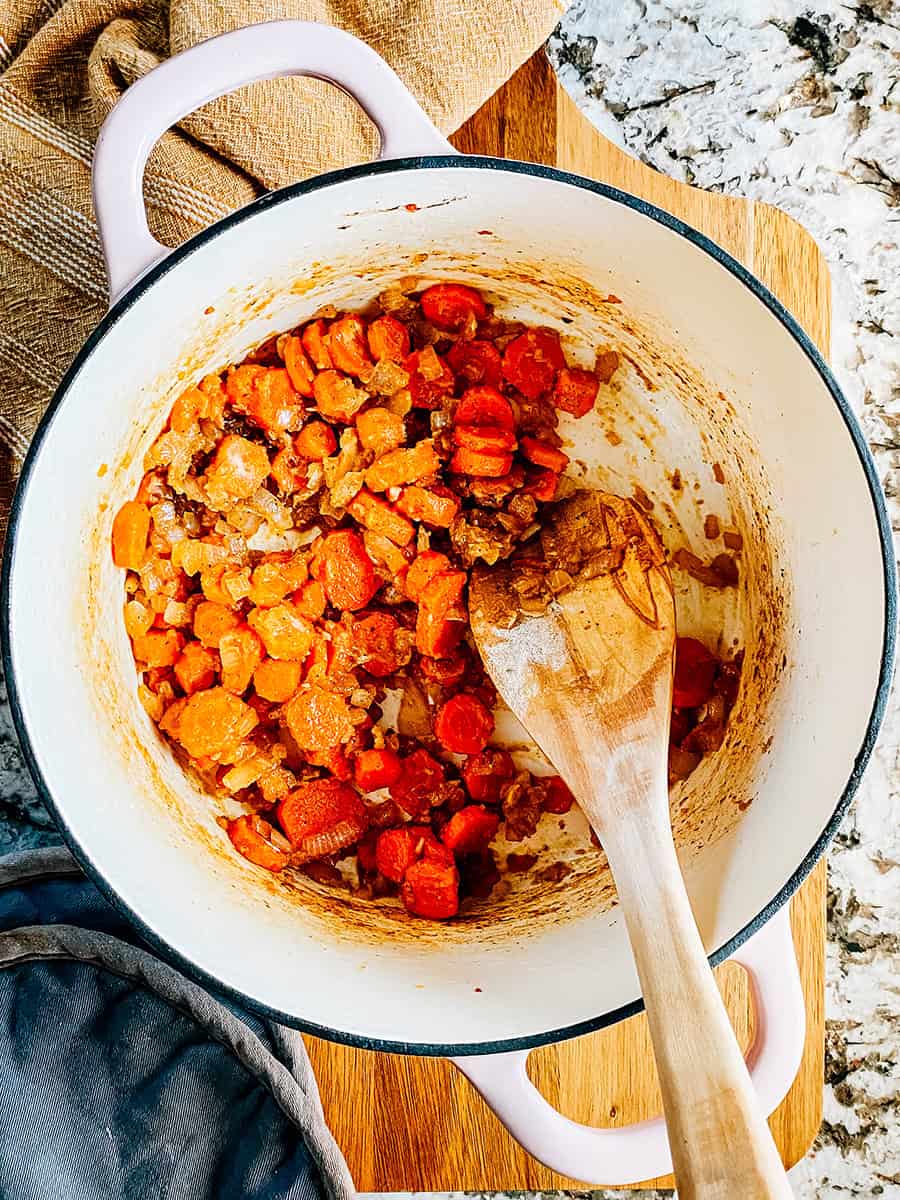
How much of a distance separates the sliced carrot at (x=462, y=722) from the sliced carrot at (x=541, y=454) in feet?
1.03

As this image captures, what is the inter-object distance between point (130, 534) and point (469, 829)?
1.83 ft

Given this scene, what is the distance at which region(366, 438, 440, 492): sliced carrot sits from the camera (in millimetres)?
1337

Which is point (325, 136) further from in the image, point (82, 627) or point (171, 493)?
point (82, 627)

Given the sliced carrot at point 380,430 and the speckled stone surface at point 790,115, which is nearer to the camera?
the sliced carrot at point 380,430

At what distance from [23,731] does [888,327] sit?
3.96 ft

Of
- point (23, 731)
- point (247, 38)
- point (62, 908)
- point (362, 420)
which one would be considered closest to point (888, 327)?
point (362, 420)

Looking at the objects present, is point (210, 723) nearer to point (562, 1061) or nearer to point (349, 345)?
point (349, 345)

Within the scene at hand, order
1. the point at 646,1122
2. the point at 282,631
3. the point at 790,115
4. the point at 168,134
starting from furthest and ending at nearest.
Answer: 1. the point at 790,115
2. the point at 282,631
3. the point at 168,134
4. the point at 646,1122

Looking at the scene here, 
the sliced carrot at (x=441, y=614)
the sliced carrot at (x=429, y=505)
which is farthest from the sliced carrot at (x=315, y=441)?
the sliced carrot at (x=441, y=614)

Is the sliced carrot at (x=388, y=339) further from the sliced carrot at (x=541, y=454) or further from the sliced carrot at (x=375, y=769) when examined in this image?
the sliced carrot at (x=375, y=769)

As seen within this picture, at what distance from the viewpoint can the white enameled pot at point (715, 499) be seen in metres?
0.98

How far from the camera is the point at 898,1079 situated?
5.09ft

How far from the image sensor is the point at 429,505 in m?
1.35

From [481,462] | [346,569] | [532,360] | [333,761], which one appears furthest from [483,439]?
[333,761]
